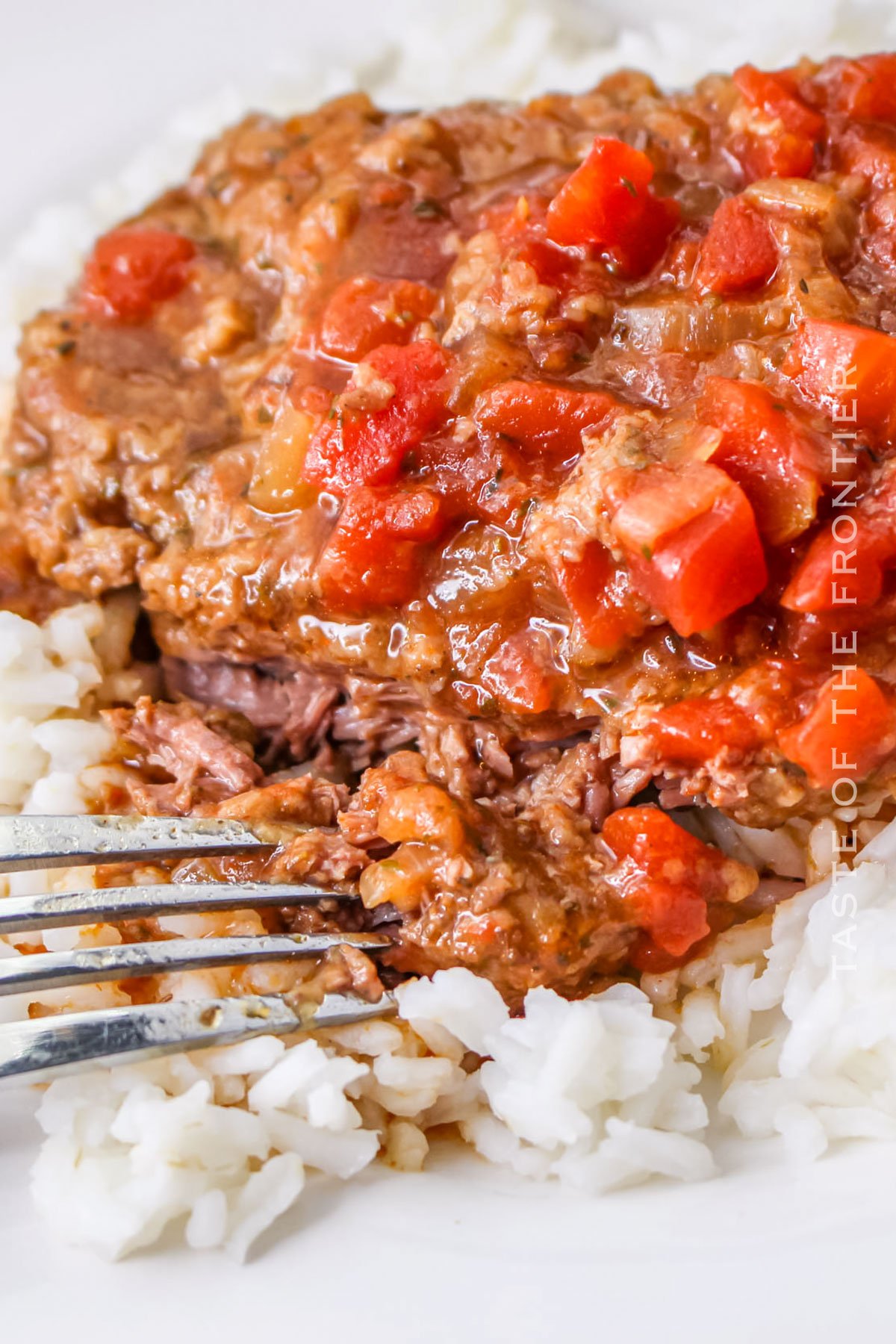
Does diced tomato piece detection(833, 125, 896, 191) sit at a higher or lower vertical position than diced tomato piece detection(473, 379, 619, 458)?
higher

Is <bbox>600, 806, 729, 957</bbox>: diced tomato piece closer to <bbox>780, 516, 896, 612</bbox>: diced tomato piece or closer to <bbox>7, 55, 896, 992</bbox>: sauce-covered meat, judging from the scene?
<bbox>7, 55, 896, 992</bbox>: sauce-covered meat

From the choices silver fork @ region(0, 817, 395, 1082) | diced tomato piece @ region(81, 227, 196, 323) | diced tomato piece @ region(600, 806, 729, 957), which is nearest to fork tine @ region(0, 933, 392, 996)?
silver fork @ region(0, 817, 395, 1082)

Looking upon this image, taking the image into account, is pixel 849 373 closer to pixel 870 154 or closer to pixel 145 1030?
pixel 870 154

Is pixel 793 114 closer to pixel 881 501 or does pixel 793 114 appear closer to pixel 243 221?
pixel 881 501

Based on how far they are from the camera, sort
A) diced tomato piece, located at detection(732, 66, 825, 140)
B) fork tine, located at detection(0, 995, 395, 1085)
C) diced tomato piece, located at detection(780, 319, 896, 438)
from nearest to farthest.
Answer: fork tine, located at detection(0, 995, 395, 1085), diced tomato piece, located at detection(780, 319, 896, 438), diced tomato piece, located at detection(732, 66, 825, 140)

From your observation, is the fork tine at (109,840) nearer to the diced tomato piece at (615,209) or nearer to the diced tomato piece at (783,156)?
the diced tomato piece at (615,209)

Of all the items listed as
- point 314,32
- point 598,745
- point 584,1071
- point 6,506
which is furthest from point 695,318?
point 314,32

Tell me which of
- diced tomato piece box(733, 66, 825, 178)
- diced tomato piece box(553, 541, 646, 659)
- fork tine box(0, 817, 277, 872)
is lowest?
fork tine box(0, 817, 277, 872)
